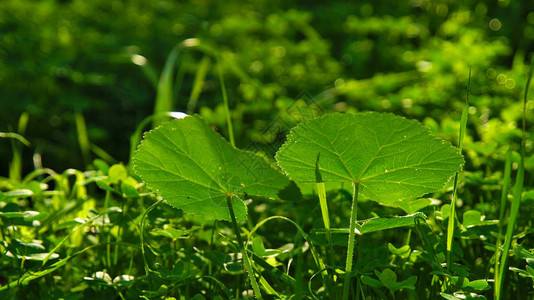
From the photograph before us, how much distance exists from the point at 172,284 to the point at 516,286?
807 millimetres

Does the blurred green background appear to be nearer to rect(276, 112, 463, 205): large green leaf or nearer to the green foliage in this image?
the green foliage

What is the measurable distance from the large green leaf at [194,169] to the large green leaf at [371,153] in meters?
0.15

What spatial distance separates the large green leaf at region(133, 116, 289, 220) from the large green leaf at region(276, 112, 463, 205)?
146 millimetres

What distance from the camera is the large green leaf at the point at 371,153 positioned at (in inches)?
35.3

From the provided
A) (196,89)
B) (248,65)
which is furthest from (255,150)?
(248,65)

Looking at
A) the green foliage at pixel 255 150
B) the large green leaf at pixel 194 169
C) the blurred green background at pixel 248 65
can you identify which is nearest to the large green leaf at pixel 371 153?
the green foliage at pixel 255 150

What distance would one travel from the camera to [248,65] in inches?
131

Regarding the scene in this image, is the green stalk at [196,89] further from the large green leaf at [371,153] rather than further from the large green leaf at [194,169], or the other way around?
the large green leaf at [371,153]

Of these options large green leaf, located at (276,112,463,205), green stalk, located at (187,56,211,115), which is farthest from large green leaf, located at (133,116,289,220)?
green stalk, located at (187,56,211,115)

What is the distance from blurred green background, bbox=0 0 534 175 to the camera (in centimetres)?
266

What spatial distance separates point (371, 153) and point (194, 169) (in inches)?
14.8

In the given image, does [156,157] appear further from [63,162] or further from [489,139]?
[63,162]

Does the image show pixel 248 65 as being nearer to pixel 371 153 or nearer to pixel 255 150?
pixel 255 150

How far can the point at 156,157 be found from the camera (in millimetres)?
1002
